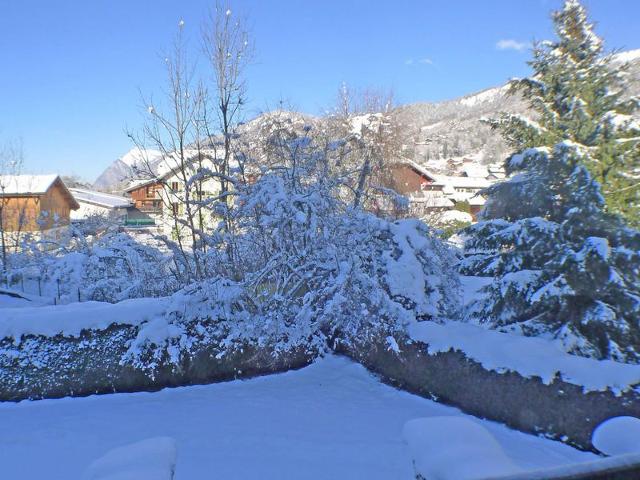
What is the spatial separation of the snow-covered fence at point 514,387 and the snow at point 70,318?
3.23 m

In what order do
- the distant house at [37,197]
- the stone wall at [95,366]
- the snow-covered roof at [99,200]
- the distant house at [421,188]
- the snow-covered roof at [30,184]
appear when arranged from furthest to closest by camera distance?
the snow-covered roof at [99,200]
the snow-covered roof at [30,184]
the distant house at [37,197]
the distant house at [421,188]
the stone wall at [95,366]

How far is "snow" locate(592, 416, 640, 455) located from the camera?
1.71 meters

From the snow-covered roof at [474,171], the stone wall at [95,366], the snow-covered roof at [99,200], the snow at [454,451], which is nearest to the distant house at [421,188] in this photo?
the stone wall at [95,366]

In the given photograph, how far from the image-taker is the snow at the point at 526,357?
438 centimetres

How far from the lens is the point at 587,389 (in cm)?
441

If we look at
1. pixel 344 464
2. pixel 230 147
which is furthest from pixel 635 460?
pixel 230 147

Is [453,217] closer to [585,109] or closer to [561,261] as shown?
[585,109]

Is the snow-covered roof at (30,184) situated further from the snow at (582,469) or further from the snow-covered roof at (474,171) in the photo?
the snow-covered roof at (474,171)

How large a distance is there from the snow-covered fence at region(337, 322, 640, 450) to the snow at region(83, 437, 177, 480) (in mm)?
4052

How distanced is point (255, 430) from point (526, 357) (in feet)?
10.2

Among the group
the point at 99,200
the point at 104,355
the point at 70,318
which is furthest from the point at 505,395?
the point at 99,200

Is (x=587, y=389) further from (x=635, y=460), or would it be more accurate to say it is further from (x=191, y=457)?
(x=191, y=457)

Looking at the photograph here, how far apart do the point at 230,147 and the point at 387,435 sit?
6.14 metres

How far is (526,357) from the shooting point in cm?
500
